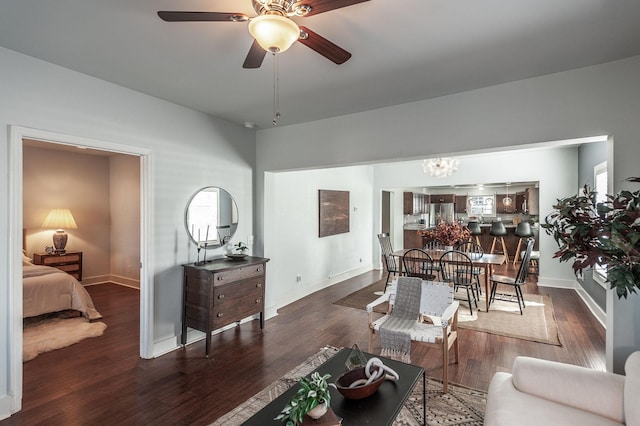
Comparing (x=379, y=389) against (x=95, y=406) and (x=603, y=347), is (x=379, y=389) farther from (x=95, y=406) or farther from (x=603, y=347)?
(x=603, y=347)

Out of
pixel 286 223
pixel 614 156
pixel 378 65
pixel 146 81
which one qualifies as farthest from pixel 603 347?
pixel 146 81

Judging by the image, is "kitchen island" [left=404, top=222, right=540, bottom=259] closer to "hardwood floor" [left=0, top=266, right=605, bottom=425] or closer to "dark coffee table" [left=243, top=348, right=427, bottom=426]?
"hardwood floor" [left=0, top=266, right=605, bottom=425]

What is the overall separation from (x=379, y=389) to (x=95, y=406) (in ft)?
7.21

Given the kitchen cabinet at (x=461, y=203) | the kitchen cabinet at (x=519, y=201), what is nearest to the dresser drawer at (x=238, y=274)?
the kitchen cabinet at (x=519, y=201)

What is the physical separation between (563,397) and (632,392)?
320 millimetres

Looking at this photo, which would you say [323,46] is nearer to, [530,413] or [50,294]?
[530,413]

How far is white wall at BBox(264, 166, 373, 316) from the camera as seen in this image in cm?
481

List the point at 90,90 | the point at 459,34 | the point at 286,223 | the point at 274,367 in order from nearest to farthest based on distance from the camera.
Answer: the point at 459,34 → the point at 90,90 → the point at 274,367 → the point at 286,223

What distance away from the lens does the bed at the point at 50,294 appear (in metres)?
4.01

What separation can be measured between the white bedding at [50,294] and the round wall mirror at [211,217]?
2.03 m

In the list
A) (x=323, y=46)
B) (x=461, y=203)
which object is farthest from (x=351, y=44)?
(x=461, y=203)

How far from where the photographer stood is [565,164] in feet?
19.7

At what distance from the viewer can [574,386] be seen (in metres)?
1.75

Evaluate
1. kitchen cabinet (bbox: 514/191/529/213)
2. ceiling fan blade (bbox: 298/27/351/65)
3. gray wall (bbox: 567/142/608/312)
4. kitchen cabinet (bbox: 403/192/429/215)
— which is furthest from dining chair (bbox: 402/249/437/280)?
kitchen cabinet (bbox: 514/191/529/213)
